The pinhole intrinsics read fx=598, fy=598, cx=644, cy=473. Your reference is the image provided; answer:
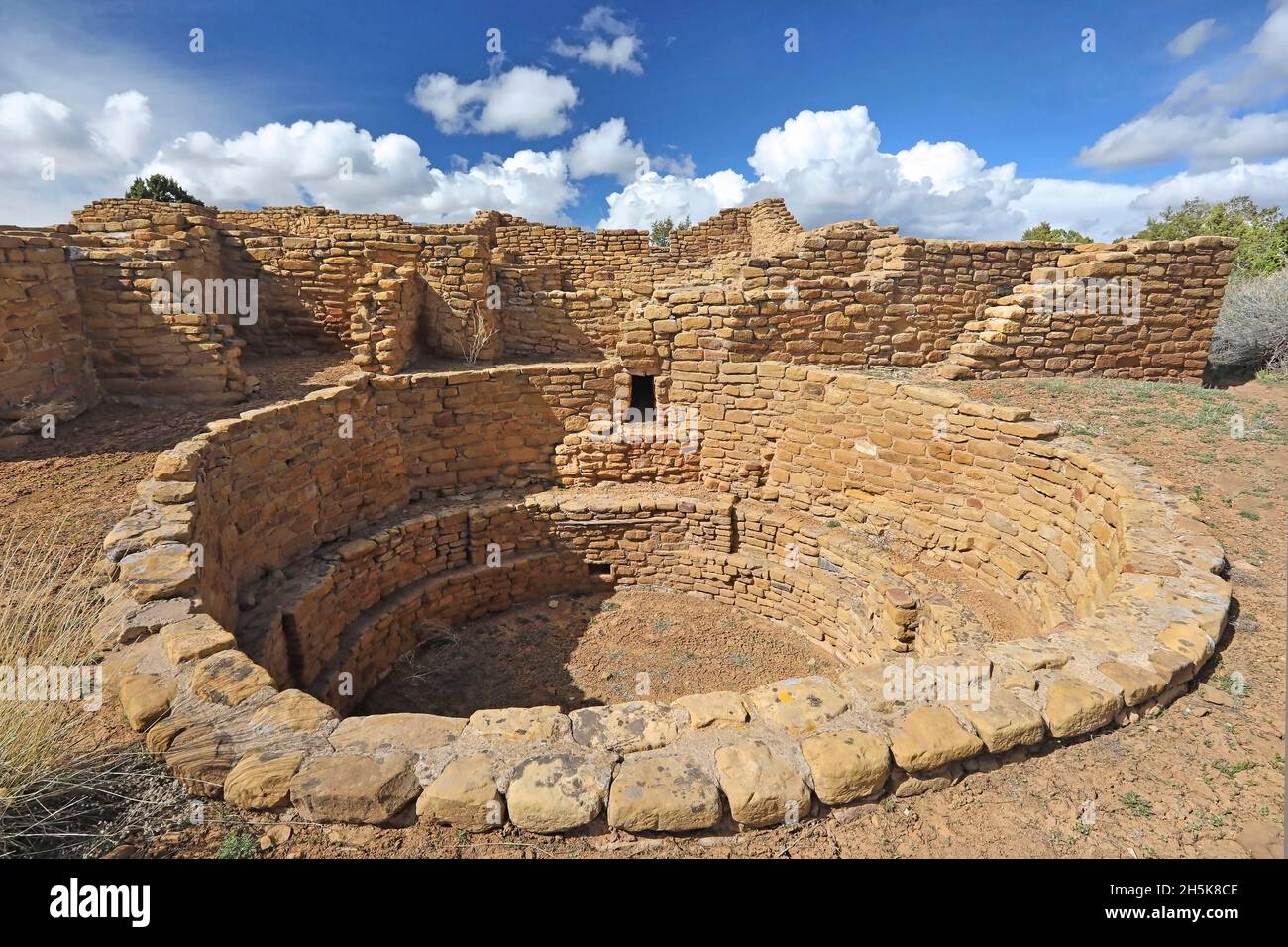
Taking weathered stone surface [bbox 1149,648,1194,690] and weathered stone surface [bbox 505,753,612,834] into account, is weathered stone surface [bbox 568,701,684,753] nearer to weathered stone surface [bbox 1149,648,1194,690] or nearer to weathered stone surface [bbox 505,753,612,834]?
weathered stone surface [bbox 505,753,612,834]

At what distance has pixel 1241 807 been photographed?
262 centimetres

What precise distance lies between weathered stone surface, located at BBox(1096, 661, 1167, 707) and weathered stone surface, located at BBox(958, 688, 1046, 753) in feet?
1.82

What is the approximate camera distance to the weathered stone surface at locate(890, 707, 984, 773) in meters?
2.79

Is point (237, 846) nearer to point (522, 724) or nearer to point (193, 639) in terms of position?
point (522, 724)

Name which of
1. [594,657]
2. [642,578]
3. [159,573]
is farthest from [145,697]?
[642,578]

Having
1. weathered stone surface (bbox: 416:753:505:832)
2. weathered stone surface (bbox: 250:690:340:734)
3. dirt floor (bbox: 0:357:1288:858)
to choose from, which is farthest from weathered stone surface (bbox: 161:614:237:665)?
weathered stone surface (bbox: 416:753:505:832)

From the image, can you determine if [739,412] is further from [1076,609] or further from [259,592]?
[259,592]

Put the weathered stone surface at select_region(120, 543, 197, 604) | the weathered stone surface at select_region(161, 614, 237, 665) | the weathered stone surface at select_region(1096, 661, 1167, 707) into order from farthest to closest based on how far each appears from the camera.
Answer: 1. the weathered stone surface at select_region(120, 543, 197, 604)
2. the weathered stone surface at select_region(161, 614, 237, 665)
3. the weathered stone surface at select_region(1096, 661, 1167, 707)

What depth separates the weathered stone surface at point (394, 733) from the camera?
112 inches

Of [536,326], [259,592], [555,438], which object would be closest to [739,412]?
[555,438]

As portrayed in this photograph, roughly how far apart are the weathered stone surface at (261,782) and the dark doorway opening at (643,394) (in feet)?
24.5

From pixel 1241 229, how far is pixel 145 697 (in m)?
32.5

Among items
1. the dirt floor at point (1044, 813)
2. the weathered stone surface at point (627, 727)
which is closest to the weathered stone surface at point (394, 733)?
the dirt floor at point (1044, 813)
